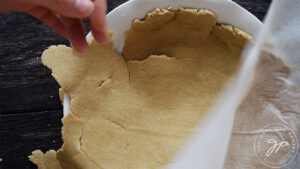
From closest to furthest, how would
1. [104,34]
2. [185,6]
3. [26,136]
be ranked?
[104,34]
[185,6]
[26,136]

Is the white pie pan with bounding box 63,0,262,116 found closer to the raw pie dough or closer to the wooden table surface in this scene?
the raw pie dough

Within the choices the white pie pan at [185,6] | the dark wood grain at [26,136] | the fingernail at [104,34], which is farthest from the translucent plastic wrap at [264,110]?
the dark wood grain at [26,136]

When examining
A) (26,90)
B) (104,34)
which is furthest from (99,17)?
(26,90)

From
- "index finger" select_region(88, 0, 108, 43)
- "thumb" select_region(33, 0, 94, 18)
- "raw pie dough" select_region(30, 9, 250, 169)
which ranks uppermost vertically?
"thumb" select_region(33, 0, 94, 18)

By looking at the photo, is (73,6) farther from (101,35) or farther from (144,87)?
(144,87)

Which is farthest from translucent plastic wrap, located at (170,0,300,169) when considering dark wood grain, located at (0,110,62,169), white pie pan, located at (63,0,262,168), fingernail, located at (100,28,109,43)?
dark wood grain, located at (0,110,62,169)

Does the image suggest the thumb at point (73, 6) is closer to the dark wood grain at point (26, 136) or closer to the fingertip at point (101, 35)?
the fingertip at point (101, 35)
